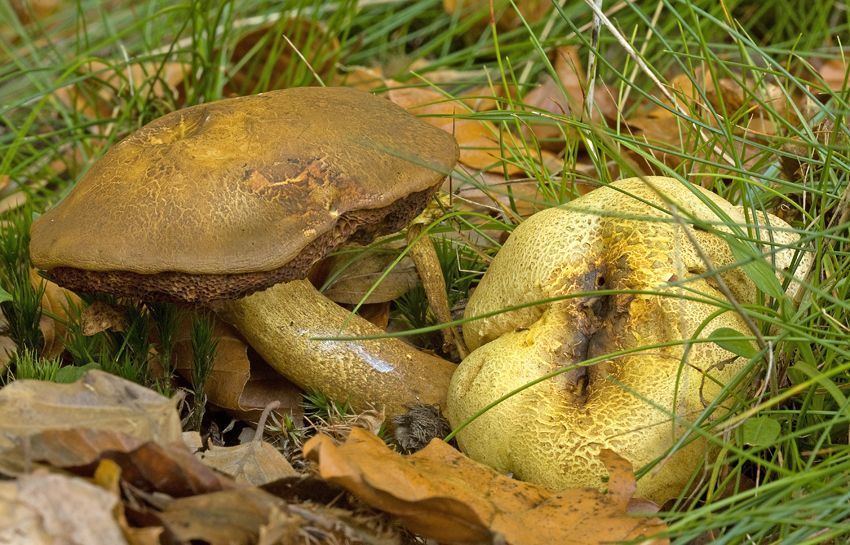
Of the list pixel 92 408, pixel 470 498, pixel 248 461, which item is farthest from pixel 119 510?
pixel 470 498

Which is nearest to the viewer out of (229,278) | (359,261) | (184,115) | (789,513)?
(789,513)

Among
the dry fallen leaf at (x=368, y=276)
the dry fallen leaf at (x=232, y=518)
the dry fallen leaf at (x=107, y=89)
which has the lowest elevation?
the dry fallen leaf at (x=368, y=276)

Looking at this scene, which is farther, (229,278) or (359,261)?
(359,261)

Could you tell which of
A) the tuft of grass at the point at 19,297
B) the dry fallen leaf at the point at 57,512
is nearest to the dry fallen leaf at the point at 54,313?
the tuft of grass at the point at 19,297

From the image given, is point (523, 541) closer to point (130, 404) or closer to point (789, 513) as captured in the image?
point (789, 513)

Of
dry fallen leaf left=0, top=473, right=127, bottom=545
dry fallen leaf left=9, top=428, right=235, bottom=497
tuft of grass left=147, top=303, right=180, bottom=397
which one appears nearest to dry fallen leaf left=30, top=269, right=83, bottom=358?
tuft of grass left=147, top=303, right=180, bottom=397

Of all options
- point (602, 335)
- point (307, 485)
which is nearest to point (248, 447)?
point (307, 485)

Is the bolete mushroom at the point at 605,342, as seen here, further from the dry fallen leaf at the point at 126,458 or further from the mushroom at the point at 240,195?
the dry fallen leaf at the point at 126,458
